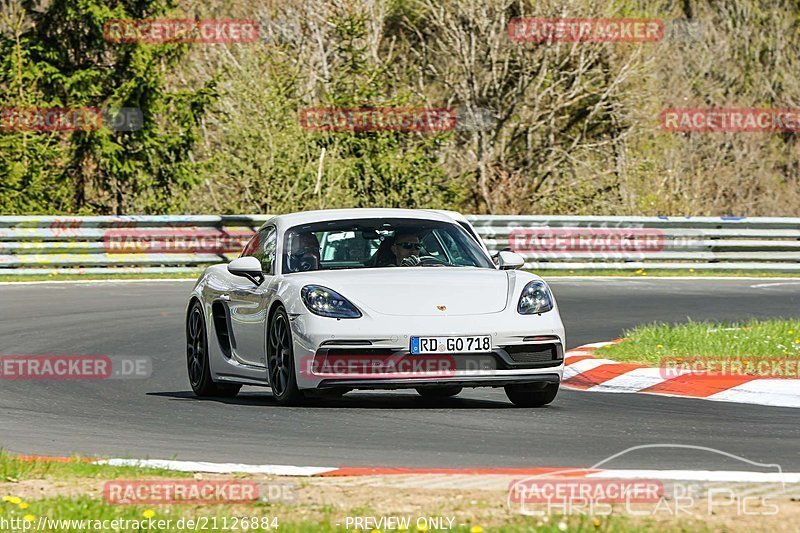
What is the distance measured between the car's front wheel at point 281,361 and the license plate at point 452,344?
85 centimetres

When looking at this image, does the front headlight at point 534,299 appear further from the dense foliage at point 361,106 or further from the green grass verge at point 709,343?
the dense foliage at point 361,106

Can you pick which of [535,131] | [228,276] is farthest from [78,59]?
[228,276]

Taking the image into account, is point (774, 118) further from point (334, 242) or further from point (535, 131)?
point (334, 242)

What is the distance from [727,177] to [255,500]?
3387 cm

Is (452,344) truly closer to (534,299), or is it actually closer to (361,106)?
(534,299)

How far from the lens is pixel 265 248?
11.5 m

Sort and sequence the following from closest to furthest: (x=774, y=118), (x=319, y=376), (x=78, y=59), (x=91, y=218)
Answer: (x=319, y=376), (x=91, y=218), (x=78, y=59), (x=774, y=118)

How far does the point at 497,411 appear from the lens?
1022 cm

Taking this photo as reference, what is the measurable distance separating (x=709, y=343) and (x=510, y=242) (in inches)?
479

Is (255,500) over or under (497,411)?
over

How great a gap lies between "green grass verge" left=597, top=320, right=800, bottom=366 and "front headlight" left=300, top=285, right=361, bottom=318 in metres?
3.40

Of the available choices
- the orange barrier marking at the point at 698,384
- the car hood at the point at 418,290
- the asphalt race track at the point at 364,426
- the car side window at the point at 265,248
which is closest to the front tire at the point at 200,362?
the asphalt race track at the point at 364,426

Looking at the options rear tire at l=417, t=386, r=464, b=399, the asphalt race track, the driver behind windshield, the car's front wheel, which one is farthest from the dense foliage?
the car's front wheel

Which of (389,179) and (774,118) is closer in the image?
(389,179)
